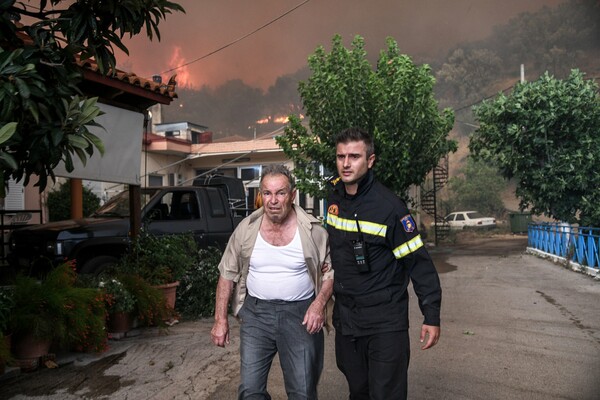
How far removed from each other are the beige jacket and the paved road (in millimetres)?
1650

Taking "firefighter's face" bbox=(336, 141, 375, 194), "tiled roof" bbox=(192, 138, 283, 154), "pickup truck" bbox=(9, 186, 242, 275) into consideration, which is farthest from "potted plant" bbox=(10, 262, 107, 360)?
"tiled roof" bbox=(192, 138, 283, 154)

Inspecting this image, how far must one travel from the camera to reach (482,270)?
1464 cm

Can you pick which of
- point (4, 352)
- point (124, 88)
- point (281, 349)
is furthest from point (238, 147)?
point (281, 349)

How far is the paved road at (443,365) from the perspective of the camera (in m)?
4.73

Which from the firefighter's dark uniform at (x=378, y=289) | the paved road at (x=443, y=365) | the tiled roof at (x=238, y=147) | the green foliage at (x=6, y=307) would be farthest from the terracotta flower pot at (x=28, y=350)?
the tiled roof at (x=238, y=147)

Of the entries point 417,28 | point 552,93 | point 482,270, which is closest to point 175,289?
point 482,270

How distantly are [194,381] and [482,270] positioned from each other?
37.0 ft

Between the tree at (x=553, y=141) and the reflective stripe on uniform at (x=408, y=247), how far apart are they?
15.5 metres

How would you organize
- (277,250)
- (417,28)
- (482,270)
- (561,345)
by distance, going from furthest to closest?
(417,28) < (482,270) < (561,345) < (277,250)

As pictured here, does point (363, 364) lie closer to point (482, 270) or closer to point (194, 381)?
point (194, 381)

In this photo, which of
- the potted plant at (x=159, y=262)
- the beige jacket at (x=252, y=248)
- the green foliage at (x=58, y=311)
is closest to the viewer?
the beige jacket at (x=252, y=248)

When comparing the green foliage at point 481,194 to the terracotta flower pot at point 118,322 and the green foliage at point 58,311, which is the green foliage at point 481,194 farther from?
the green foliage at point 58,311

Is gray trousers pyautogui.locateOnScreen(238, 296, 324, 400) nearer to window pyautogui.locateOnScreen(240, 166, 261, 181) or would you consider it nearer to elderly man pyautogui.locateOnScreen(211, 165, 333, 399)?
elderly man pyautogui.locateOnScreen(211, 165, 333, 399)

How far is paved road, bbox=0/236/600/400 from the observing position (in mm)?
4730
